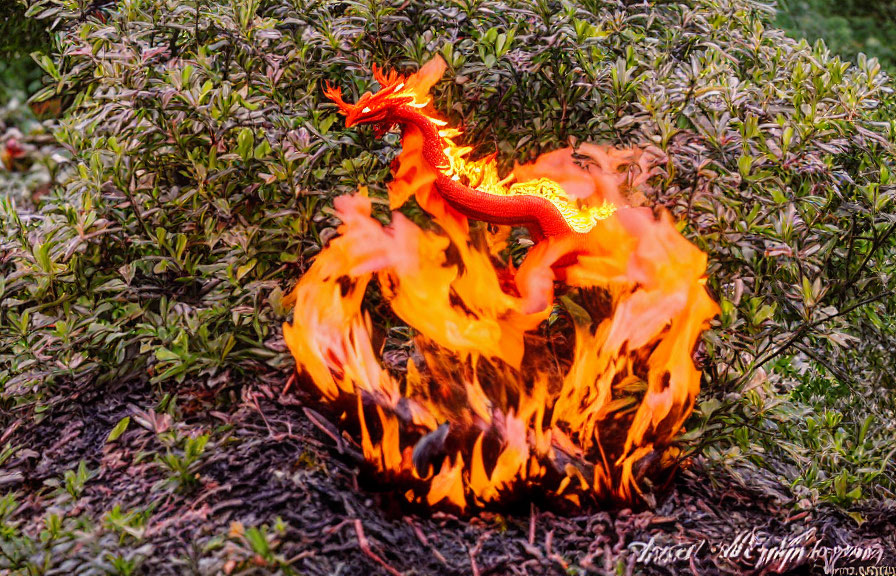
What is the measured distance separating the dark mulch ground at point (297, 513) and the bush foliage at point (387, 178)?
0.42 feet

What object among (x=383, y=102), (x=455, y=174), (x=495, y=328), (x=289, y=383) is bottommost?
(x=289, y=383)

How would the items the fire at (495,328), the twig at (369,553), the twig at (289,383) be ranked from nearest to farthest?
the twig at (369,553) < the fire at (495,328) < the twig at (289,383)

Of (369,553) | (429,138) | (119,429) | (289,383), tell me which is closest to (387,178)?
(429,138)

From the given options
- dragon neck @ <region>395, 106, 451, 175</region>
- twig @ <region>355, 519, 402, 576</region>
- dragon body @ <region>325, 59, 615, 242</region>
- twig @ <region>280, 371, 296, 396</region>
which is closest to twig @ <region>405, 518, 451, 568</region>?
twig @ <region>355, 519, 402, 576</region>

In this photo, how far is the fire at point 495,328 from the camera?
2461 mm

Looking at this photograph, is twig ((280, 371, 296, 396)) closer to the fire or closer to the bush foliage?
the bush foliage

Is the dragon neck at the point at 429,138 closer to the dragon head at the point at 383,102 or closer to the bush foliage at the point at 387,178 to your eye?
the dragon head at the point at 383,102

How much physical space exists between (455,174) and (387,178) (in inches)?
30.0

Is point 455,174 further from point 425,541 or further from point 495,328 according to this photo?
point 425,541

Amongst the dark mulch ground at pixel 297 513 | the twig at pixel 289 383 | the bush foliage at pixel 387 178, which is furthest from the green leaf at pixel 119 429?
the twig at pixel 289 383

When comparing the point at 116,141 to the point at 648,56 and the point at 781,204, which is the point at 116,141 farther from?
the point at 781,204

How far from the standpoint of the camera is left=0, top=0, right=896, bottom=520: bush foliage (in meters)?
2.80

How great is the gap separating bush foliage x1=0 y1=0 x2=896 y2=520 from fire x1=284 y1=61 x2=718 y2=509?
0.24 metres

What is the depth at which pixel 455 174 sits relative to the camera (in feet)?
8.43
